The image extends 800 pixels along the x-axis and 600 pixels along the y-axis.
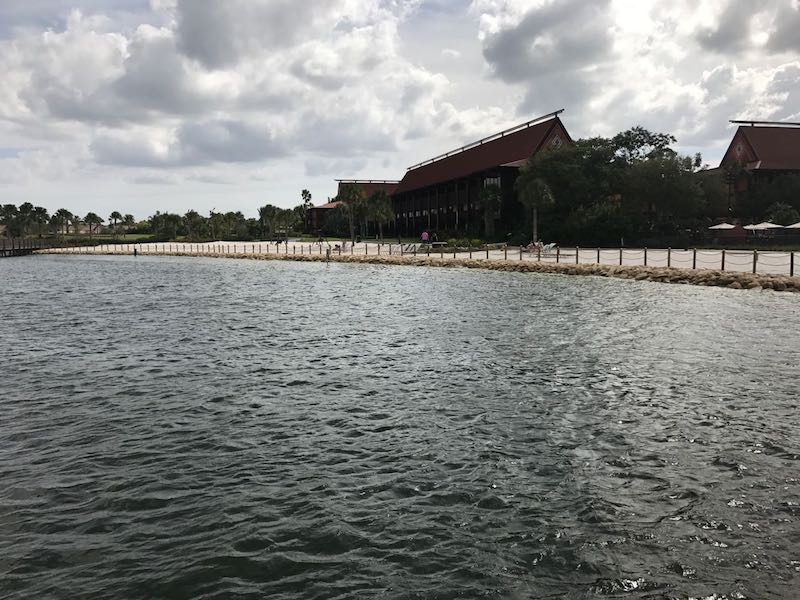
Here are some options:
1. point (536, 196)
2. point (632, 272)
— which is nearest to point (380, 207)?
point (536, 196)

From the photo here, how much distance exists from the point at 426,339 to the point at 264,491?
11337 mm

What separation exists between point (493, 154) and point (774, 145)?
3727 cm

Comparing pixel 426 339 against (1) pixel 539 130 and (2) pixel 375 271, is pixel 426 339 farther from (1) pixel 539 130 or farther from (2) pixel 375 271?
(1) pixel 539 130

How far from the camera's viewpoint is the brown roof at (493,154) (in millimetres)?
80688

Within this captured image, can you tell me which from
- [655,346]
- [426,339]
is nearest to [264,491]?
[426,339]

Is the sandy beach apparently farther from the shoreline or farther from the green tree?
the green tree

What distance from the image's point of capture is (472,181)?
292 feet

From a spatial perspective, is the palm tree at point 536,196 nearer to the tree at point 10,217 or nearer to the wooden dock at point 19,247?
the wooden dock at point 19,247

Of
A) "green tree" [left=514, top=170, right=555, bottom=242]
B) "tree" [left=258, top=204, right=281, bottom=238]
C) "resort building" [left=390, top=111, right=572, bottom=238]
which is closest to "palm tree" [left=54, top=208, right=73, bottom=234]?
"tree" [left=258, top=204, right=281, bottom=238]

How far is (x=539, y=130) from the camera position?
268 ft

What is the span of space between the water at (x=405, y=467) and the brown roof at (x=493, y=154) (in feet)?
217

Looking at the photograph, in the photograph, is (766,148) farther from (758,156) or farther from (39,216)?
(39,216)

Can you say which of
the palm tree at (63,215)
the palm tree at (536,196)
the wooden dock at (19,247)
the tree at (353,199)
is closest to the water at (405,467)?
the palm tree at (536,196)

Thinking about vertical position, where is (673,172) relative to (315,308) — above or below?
above
